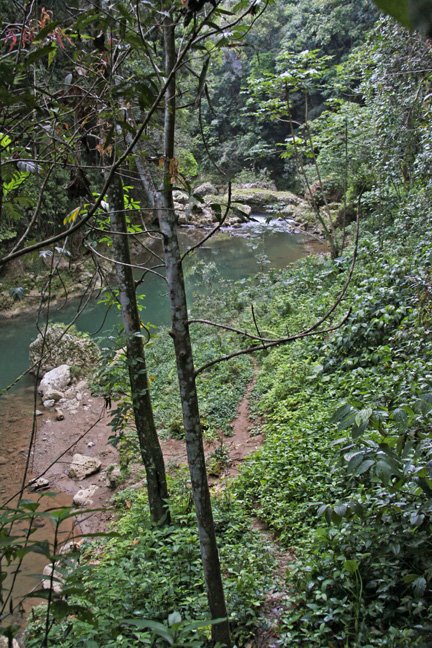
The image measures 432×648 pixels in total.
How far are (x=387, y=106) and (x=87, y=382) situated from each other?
7.53 m

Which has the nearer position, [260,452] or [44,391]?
[260,452]

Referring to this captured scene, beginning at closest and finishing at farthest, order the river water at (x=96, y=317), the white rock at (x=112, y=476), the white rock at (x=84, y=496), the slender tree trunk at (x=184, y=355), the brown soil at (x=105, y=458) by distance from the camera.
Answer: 1. the slender tree trunk at (x=184, y=355)
2. the brown soil at (x=105, y=458)
3. the white rock at (x=84, y=496)
4. the white rock at (x=112, y=476)
5. the river water at (x=96, y=317)

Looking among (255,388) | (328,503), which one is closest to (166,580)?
(328,503)

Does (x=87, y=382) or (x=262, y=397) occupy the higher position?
(x=87, y=382)

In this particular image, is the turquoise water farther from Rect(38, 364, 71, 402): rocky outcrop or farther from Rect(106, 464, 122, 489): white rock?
Rect(106, 464, 122, 489): white rock

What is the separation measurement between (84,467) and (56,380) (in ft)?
10.6

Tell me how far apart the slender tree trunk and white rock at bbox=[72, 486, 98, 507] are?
412cm

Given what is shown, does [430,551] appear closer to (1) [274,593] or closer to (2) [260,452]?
(1) [274,593]

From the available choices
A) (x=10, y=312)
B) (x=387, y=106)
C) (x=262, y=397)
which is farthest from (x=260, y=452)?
(x=10, y=312)

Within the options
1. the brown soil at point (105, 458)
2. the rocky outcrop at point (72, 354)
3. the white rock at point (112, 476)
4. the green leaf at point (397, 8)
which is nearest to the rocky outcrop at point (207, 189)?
the rocky outcrop at point (72, 354)

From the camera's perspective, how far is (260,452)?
496cm

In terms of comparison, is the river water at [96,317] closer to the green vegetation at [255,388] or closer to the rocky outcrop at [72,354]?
the rocky outcrop at [72,354]

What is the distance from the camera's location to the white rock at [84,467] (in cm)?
675

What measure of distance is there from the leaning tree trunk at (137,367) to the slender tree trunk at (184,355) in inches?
49.0
